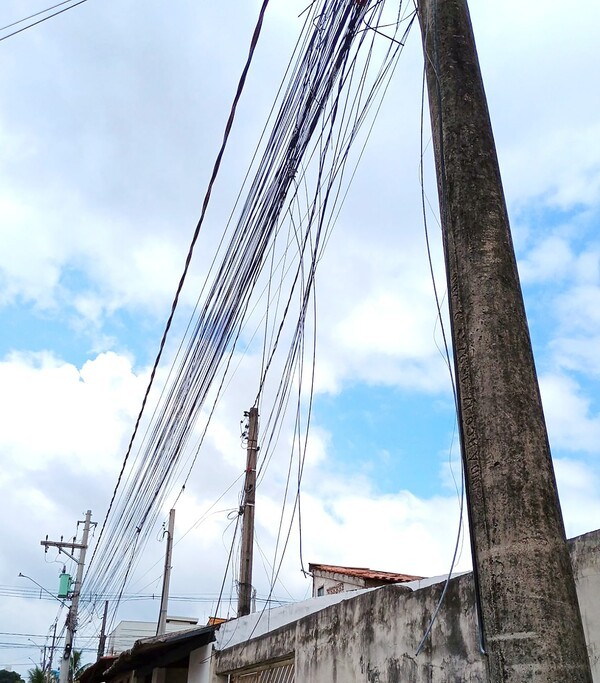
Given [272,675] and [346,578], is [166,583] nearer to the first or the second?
[346,578]

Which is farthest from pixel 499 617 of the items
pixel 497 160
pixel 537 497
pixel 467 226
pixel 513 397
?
pixel 497 160

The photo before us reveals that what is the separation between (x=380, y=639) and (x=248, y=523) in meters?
7.25

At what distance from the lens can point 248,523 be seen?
12094mm

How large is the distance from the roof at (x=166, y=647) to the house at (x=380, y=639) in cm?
4

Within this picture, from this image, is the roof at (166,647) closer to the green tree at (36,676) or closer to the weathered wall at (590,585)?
the weathered wall at (590,585)

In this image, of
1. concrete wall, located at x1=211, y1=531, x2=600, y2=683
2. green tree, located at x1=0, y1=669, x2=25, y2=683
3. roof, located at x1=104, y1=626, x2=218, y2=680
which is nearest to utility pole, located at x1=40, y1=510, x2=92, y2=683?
roof, located at x1=104, y1=626, x2=218, y2=680

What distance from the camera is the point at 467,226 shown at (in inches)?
93.1

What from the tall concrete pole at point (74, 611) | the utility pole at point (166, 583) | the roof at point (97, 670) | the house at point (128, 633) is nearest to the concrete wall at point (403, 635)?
the roof at point (97, 670)

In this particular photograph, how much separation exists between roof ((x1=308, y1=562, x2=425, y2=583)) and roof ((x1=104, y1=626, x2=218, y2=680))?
486cm

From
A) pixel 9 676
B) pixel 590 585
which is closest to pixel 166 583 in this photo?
pixel 590 585

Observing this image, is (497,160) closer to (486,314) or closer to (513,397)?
(486,314)

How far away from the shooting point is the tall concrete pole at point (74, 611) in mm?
23859

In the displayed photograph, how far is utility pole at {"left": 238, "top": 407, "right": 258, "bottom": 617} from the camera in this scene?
37.8ft

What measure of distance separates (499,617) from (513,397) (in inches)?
23.2
